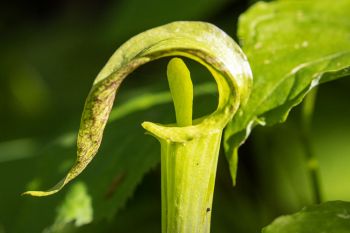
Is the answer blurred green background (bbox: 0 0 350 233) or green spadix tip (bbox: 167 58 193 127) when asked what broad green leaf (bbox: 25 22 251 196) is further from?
blurred green background (bbox: 0 0 350 233)

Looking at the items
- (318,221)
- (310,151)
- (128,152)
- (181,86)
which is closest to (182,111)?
(181,86)

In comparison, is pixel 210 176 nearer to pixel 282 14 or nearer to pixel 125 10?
pixel 282 14

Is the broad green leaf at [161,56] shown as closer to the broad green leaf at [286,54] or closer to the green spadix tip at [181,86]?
the green spadix tip at [181,86]

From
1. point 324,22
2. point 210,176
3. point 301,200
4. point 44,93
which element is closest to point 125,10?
point 44,93

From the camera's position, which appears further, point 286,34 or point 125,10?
point 125,10

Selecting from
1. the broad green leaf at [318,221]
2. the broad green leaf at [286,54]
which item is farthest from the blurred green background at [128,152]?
the broad green leaf at [318,221]

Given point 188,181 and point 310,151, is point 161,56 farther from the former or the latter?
point 310,151
